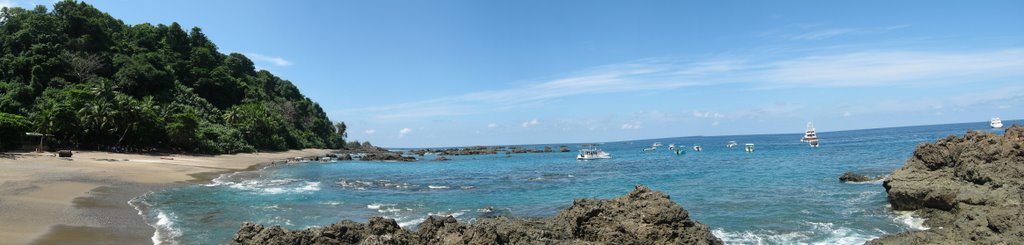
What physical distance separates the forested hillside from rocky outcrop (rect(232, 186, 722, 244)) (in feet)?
146

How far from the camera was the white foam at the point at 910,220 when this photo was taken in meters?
17.2

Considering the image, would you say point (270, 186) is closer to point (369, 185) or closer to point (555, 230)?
point (369, 185)

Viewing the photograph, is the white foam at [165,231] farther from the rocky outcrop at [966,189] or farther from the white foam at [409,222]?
the rocky outcrop at [966,189]

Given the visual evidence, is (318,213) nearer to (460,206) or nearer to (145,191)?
(460,206)

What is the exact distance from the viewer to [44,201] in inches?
773

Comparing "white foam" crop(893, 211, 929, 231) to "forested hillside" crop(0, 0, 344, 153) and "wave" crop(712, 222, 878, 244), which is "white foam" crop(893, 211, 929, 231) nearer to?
"wave" crop(712, 222, 878, 244)

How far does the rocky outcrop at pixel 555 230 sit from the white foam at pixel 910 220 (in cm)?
979

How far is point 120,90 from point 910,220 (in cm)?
8125

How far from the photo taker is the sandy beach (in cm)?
1460

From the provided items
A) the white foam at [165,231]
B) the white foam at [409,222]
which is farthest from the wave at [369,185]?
the white foam at [165,231]

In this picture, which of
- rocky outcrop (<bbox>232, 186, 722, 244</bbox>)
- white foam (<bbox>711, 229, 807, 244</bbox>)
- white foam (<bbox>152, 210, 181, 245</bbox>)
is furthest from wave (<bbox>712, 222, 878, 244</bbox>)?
white foam (<bbox>152, 210, 181, 245</bbox>)

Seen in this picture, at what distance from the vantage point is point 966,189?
18.1 metres

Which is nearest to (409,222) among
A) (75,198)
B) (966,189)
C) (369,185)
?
(75,198)

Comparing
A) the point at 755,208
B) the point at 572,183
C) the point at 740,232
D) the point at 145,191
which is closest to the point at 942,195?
the point at 755,208
